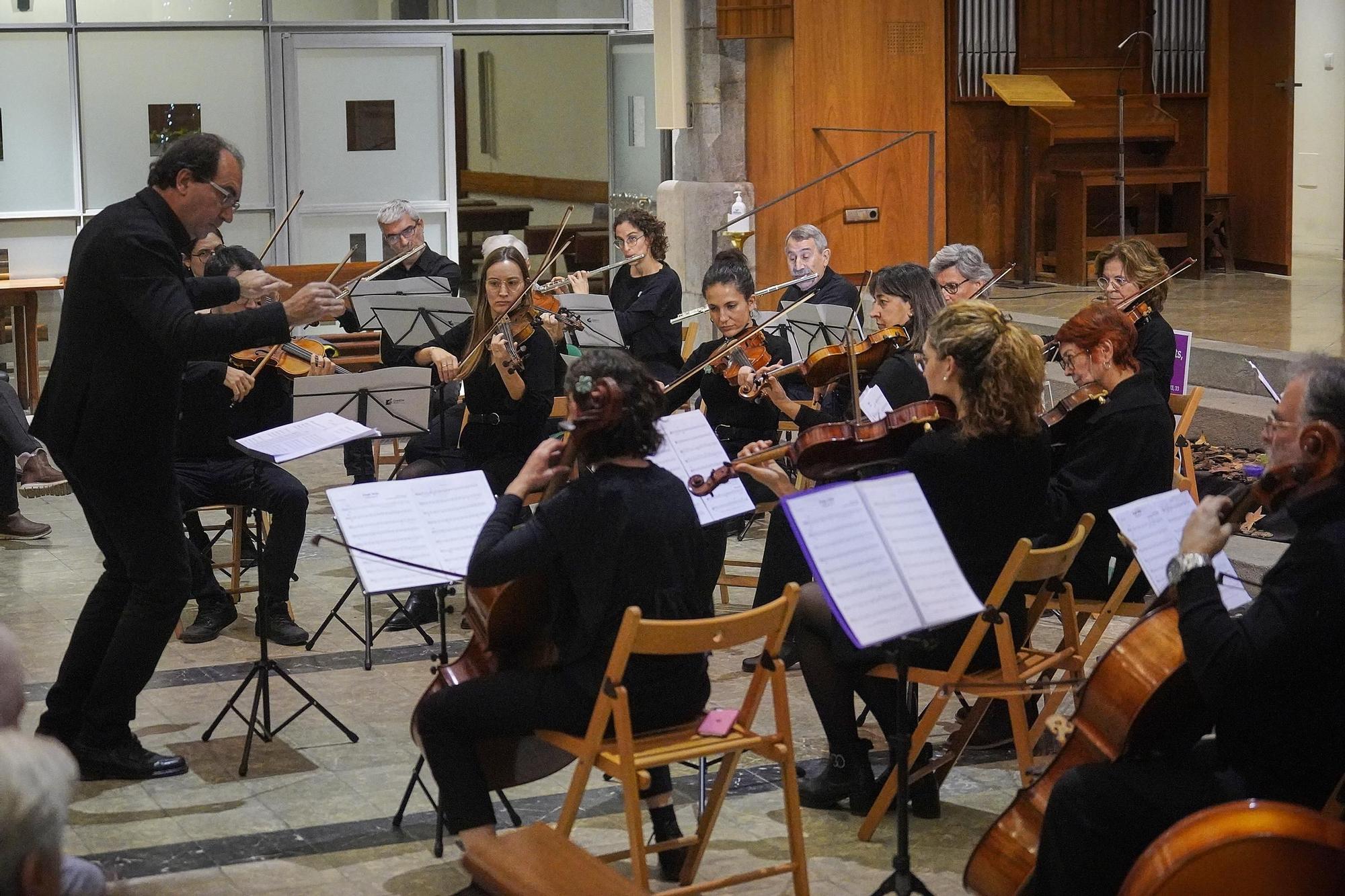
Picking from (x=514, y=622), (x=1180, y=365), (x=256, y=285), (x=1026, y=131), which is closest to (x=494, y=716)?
(x=514, y=622)

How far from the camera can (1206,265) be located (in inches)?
459

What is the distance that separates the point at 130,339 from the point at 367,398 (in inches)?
55.6

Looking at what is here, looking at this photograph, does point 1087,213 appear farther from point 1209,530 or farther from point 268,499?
point 1209,530

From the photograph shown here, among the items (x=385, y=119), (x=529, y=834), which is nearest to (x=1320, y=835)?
(x=529, y=834)

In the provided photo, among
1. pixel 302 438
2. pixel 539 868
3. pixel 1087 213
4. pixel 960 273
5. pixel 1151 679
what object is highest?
pixel 1087 213

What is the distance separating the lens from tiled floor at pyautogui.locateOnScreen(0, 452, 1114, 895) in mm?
3611

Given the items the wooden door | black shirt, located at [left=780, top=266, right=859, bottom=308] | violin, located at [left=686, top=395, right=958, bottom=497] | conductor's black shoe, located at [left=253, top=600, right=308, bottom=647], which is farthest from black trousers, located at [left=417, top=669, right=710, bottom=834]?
the wooden door

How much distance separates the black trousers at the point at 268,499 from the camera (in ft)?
18.1

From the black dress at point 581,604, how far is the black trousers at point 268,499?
2320 millimetres

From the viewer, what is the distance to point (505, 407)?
18.6 ft

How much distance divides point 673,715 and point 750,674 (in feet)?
5.78

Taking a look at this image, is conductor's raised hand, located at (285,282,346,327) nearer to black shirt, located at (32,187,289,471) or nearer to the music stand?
black shirt, located at (32,187,289,471)

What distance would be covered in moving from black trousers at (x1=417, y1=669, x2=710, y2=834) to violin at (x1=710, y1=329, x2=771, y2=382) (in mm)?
2483

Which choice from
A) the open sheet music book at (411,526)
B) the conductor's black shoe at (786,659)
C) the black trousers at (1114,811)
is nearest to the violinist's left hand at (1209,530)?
the black trousers at (1114,811)
